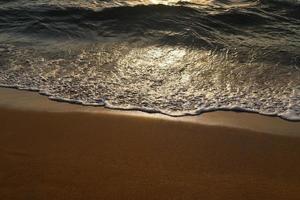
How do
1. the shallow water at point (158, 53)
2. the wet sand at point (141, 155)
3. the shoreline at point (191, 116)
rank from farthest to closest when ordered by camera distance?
the shallow water at point (158, 53), the shoreline at point (191, 116), the wet sand at point (141, 155)

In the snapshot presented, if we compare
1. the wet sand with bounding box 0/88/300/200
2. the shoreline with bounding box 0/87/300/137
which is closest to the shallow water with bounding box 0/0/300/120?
the shoreline with bounding box 0/87/300/137

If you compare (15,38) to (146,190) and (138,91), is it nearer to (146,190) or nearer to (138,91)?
(138,91)

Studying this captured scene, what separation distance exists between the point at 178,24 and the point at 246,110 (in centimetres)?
343

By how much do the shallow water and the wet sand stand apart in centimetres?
32

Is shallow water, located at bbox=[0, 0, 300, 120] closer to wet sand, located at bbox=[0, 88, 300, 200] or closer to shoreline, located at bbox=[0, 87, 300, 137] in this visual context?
shoreline, located at bbox=[0, 87, 300, 137]

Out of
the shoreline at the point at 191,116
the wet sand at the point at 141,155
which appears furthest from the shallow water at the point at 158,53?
the wet sand at the point at 141,155

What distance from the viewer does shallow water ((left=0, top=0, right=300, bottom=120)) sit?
5.19 metres

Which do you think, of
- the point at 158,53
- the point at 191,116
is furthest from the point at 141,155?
the point at 158,53

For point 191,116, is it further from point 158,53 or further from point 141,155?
point 158,53

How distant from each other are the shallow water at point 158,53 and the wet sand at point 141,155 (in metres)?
0.32

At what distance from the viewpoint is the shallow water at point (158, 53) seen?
5.19 meters

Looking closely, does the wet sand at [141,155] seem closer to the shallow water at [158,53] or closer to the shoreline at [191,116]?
the shoreline at [191,116]

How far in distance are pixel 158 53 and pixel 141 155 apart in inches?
110

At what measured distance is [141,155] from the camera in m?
4.04
